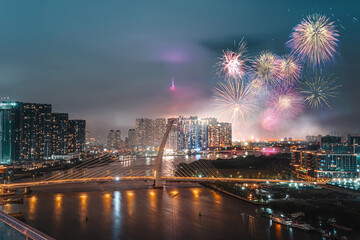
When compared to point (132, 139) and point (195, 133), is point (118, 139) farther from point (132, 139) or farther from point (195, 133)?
point (195, 133)

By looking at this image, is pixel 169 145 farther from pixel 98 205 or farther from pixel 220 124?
pixel 98 205

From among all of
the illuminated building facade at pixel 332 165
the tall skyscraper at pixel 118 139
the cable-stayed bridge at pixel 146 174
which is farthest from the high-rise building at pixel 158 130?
the illuminated building facade at pixel 332 165

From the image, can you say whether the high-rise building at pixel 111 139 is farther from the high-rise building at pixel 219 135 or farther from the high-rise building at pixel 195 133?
the high-rise building at pixel 219 135

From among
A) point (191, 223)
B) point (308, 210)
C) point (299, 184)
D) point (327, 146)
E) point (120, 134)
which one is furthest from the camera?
point (120, 134)

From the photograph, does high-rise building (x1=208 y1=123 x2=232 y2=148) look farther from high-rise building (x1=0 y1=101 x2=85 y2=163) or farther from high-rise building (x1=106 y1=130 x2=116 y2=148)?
high-rise building (x1=106 y1=130 x2=116 y2=148)

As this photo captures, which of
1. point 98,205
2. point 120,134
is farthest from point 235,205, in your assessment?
point 120,134

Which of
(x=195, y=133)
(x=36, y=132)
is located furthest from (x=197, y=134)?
(x=36, y=132)

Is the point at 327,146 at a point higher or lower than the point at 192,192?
higher
